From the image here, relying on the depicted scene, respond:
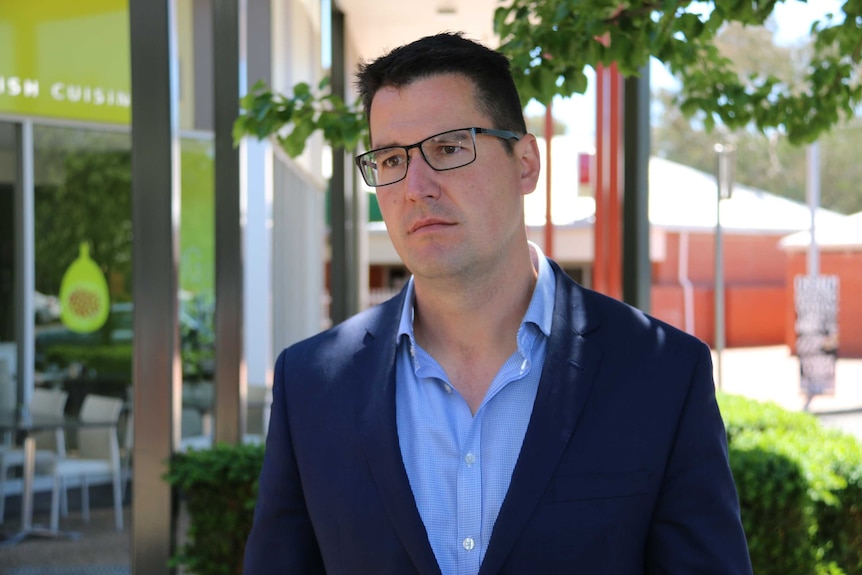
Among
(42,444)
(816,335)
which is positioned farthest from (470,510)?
(816,335)

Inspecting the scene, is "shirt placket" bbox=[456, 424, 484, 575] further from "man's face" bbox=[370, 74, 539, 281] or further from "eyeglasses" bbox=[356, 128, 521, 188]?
"eyeglasses" bbox=[356, 128, 521, 188]

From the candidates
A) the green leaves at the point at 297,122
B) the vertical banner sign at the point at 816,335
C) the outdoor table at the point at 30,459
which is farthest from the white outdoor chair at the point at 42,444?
the vertical banner sign at the point at 816,335

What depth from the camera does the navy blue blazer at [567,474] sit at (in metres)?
1.69

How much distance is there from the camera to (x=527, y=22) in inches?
133

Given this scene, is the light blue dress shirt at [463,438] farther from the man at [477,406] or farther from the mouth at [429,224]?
the mouth at [429,224]

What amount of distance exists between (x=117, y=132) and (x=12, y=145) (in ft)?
3.23

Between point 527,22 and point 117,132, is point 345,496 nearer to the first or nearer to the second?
point 527,22

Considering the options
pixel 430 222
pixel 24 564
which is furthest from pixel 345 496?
pixel 24 564

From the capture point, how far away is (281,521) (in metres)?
1.88

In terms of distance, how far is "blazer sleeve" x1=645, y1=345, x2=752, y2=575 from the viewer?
1.70 m

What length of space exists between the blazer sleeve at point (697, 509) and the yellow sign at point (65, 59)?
298 inches

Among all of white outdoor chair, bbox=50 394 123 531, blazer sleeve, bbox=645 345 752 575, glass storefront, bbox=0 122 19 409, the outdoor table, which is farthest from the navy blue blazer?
glass storefront, bbox=0 122 19 409

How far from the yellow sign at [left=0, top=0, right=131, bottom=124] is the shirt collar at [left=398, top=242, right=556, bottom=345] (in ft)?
23.4

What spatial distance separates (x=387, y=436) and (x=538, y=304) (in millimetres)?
365
